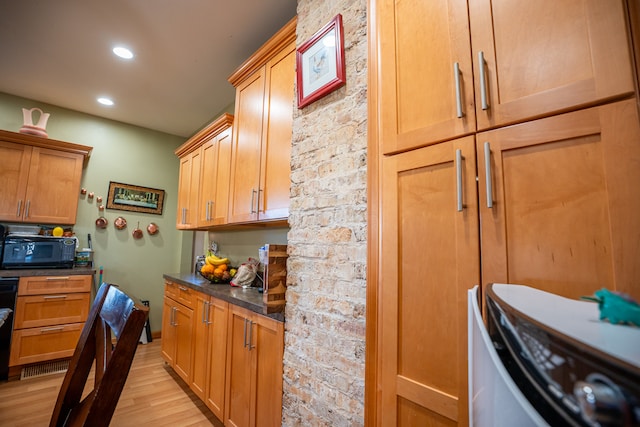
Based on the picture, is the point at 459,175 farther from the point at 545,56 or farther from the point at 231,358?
the point at 231,358

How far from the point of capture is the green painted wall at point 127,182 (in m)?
3.62

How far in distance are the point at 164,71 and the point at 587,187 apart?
3.36m

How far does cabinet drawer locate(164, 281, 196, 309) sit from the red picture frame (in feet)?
6.27

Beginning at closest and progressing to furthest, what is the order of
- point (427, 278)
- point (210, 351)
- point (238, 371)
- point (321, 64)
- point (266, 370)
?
1. point (427, 278)
2. point (321, 64)
3. point (266, 370)
4. point (238, 371)
5. point (210, 351)

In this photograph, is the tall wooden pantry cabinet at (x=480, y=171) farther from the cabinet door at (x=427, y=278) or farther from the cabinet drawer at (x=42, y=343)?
the cabinet drawer at (x=42, y=343)

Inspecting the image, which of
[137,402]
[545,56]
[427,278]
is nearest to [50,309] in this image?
[137,402]

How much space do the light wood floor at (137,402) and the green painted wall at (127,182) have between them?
1334 mm

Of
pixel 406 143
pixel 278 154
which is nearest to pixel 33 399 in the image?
pixel 278 154

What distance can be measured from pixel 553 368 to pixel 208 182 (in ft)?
9.90

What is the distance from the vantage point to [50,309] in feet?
9.59

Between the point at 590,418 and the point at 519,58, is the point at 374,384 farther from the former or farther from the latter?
the point at 519,58

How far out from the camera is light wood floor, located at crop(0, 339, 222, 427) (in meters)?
2.09

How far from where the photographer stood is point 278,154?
1.88 meters

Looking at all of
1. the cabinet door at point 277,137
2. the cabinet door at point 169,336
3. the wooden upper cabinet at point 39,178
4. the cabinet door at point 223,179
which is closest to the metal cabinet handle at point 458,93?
the cabinet door at point 277,137
